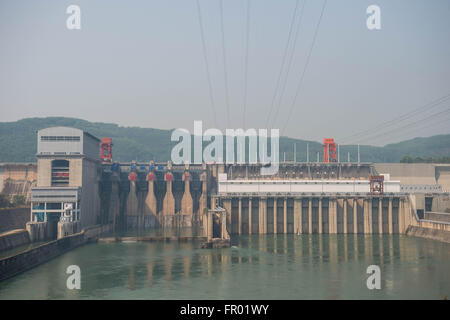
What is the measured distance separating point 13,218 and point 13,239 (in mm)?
15819

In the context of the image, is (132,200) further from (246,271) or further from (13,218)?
(246,271)

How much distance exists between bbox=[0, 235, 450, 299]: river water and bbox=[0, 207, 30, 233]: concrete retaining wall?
1647 cm

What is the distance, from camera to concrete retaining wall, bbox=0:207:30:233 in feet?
256

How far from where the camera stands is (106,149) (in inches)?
4400

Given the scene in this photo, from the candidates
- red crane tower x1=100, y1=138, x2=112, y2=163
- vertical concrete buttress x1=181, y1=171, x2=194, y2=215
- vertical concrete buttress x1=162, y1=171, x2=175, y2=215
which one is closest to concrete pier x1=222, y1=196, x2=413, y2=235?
vertical concrete buttress x1=181, y1=171, x2=194, y2=215

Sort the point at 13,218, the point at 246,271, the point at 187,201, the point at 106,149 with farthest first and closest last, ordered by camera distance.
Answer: the point at 106,149
the point at 187,201
the point at 13,218
the point at 246,271

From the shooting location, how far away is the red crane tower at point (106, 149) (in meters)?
111

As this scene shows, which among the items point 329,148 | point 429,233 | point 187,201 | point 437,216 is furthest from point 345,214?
point 187,201
